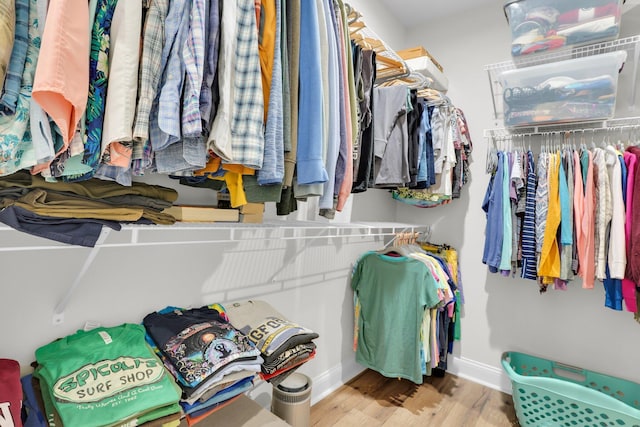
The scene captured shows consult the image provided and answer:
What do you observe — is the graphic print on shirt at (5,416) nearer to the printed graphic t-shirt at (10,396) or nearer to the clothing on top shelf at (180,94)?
the printed graphic t-shirt at (10,396)

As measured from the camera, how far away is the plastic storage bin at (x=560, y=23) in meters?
1.70

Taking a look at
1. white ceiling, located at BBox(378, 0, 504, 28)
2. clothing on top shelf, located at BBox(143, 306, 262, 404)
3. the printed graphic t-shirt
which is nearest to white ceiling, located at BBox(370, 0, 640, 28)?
white ceiling, located at BBox(378, 0, 504, 28)

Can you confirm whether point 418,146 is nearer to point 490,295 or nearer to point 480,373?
point 490,295

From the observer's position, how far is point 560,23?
179 centimetres

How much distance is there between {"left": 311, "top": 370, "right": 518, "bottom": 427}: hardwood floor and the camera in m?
1.87

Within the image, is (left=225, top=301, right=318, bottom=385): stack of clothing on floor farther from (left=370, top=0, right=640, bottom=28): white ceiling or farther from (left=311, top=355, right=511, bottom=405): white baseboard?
(left=370, top=0, right=640, bottom=28): white ceiling

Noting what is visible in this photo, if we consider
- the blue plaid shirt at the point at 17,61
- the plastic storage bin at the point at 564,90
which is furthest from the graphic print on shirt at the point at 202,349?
the plastic storage bin at the point at 564,90

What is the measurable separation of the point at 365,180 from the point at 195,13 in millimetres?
853

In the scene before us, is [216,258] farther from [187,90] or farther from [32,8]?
[32,8]

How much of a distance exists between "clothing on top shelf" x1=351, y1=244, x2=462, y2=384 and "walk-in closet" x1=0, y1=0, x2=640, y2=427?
15 millimetres

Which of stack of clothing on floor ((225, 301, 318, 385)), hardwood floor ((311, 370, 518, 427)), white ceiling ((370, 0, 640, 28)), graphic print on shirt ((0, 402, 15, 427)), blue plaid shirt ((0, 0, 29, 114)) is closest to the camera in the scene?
blue plaid shirt ((0, 0, 29, 114))

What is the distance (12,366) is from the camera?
80cm

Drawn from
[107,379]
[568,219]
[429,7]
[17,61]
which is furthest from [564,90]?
[107,379]

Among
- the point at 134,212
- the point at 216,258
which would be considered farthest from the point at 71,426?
the point at 216,258
